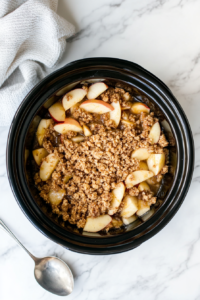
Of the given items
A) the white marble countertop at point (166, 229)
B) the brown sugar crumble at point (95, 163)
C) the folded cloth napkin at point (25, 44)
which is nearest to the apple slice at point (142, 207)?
the brown sugar crumble at point (95, 163)

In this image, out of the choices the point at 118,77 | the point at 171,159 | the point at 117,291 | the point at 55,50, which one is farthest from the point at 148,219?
the point at 55,50

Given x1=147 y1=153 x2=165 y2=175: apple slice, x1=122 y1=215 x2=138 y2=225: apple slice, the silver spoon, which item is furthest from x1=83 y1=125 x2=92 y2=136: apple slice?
the silver spoon

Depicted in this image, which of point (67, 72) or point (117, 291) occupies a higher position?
point (67, 72)

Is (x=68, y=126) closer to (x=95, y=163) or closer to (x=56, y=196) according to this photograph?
(x=95, y=163)

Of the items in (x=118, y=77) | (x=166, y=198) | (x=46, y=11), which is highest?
(x=46, y=11)

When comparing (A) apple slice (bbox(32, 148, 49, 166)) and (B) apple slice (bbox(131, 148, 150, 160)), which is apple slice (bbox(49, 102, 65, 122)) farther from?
(B) apple slice (bbox(131, 148, 150, 160))

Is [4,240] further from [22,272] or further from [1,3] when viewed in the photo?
[1,3]

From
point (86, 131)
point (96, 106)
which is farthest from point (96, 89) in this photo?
point (86, 131)
